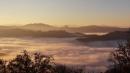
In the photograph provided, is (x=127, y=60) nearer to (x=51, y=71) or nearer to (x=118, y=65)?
(x=118, y=65)

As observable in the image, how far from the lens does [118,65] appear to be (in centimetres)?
6219

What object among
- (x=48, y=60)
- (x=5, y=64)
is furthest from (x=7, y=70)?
(x=48, y=60)

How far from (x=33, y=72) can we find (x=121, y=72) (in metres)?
16.3

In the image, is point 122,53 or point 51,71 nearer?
point 51,71

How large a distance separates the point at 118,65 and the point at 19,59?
1589 centimetres

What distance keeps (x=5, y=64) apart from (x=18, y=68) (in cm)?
313

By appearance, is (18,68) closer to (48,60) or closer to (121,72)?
(48,60)

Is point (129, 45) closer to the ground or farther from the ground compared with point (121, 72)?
farther from the ground

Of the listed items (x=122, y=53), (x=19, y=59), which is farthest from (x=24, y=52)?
(x=122, y=53)

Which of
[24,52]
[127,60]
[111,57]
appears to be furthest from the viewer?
[111,57]

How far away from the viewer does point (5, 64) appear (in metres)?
56.5

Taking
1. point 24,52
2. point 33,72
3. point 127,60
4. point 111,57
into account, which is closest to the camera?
point 33,72

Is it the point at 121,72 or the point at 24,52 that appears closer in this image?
the point at 24,52

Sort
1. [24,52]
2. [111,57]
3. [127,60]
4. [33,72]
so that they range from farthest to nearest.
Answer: [111,57] < [127,60] < [24,52] < [33,72]
